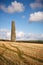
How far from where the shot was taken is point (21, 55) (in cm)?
864

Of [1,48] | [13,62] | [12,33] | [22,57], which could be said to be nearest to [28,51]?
[22,57]

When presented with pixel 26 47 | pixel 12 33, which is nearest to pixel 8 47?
pixel 26 47

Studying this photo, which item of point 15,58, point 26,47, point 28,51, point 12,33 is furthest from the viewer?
point 12,33

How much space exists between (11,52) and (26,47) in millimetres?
1016

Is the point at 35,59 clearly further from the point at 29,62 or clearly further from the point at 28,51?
the point at 28,51

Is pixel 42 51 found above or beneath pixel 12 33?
beneath

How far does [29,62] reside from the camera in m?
7.64

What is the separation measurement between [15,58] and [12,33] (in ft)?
21.8

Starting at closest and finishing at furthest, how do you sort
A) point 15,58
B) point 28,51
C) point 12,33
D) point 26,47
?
point 15,58
point 28,51
point 26,47
point 12,33

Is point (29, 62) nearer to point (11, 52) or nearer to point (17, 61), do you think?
point (17, 61)

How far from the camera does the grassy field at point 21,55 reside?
25.7 ft

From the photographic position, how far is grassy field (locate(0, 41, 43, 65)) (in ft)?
25.7

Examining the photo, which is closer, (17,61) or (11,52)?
(17,61)

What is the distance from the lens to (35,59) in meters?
7.96
